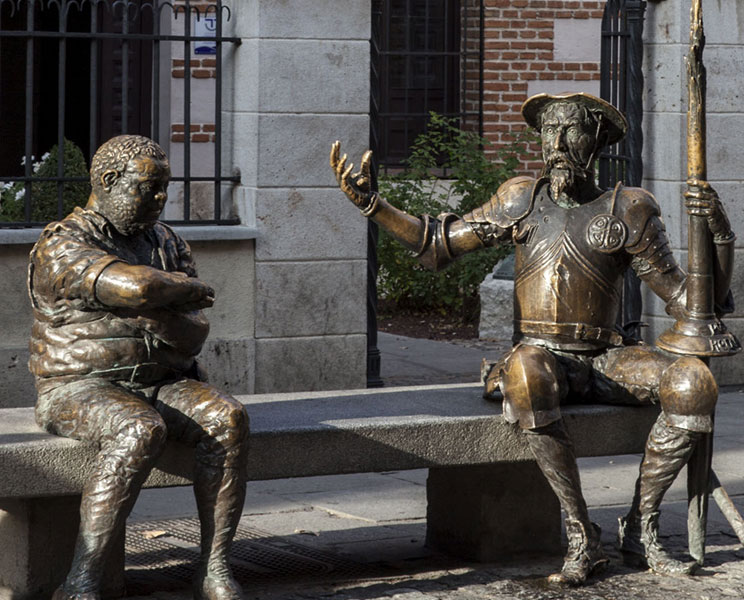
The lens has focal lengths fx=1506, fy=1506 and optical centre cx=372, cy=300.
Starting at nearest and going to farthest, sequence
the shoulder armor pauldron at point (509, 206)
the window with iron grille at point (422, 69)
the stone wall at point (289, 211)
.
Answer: the shoulder armor pauldron at point (509, 206)
the stone wall at point (289, 211)
the window with iron grille at point (422, 69)

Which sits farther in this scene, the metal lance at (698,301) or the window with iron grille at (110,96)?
A: the window with iron grille at (110,96)

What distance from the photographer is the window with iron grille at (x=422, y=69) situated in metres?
14.0

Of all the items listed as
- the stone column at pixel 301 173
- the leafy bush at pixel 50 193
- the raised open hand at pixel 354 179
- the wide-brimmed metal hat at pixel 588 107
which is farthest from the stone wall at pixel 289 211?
the wide-brimmed metal hat at pixel 588 107

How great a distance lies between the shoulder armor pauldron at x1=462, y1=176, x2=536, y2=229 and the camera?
5398 mm

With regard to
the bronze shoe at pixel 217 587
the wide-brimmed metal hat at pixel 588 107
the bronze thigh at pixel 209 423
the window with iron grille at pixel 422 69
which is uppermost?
→ the window with iron grille at pixel 422 69

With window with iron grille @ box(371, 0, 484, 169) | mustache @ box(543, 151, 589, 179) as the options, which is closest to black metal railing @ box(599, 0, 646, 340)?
mustache @ box(543, 151, 589, 179)

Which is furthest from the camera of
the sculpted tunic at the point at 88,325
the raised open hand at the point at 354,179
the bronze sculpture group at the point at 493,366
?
the raised open hand at the point at 354,179

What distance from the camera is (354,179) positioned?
534 cm

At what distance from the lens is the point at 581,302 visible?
524cm

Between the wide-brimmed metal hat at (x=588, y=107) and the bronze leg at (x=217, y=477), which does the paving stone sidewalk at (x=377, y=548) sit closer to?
the bronze leg at (x=217, y=477)

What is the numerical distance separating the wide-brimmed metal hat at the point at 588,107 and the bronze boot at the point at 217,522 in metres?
1.74

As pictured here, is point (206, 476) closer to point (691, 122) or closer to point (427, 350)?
point (691, 122)

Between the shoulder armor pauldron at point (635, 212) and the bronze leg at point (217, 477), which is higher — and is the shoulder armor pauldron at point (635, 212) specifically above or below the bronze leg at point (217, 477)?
above

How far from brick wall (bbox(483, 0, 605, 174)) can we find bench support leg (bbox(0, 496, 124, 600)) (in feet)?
30.9
